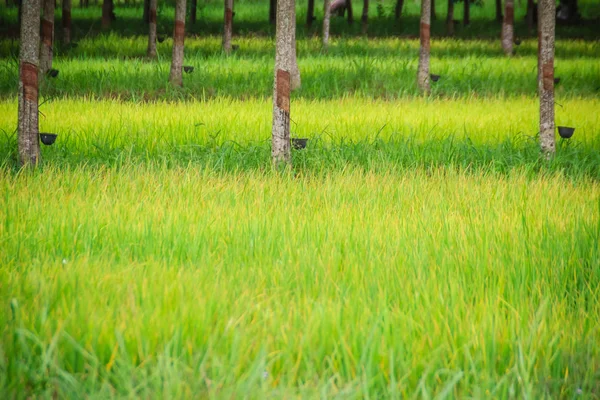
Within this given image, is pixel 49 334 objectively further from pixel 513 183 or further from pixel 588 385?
pixel 513 183

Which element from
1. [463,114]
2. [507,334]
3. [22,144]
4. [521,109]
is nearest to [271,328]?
[507,334]

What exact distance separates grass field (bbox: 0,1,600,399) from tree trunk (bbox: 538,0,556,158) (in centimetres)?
23

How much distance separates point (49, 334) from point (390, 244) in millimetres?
2316

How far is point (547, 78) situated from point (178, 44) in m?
7.70

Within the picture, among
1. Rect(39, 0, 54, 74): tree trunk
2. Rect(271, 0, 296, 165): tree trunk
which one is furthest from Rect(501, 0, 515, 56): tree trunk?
Rect(271, 0, 296, 165): tree trunk

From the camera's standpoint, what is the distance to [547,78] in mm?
8609

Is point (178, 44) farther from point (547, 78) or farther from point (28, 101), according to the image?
point (547, 78)

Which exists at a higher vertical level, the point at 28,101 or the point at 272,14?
the point at 272,14

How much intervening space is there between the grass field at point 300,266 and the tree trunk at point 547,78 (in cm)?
23

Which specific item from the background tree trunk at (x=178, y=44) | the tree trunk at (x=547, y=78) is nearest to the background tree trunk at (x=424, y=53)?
the background tree trunk at (x=178, y=44)

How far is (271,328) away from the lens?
3307mm

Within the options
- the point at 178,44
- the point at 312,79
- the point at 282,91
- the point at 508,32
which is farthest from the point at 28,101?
the point at 508,32

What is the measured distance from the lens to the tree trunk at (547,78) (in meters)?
8.41

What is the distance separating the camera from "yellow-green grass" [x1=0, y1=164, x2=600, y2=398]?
9.59ft
